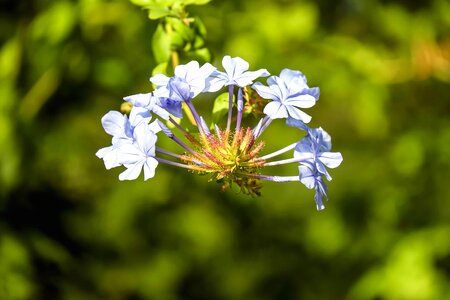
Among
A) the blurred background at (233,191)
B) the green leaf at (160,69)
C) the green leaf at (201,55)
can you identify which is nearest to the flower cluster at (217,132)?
the green leaf at (160,69)

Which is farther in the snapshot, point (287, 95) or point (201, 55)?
point (201, 55)

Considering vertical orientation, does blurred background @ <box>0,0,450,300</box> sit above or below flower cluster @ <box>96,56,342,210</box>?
above

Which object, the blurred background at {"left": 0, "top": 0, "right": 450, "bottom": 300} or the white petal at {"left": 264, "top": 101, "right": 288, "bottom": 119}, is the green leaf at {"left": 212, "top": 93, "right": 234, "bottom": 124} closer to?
the white petal at {"left": 264, "top": 101, "right": 288, "bottom": 119}

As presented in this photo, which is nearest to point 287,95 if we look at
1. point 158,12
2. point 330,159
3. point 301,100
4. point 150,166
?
point 301,100

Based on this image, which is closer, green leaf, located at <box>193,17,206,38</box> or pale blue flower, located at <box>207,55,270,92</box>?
pale blue flower, located at <box>207,55,270,92</box>

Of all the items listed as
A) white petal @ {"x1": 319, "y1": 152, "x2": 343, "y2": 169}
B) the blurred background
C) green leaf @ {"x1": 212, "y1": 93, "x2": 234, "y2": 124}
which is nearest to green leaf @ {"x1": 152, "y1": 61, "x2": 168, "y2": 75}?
green leaf @ {"x1": 212, "y1": 93, "x2": 234, "y2": 124}

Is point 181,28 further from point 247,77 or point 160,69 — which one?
point 247,77
